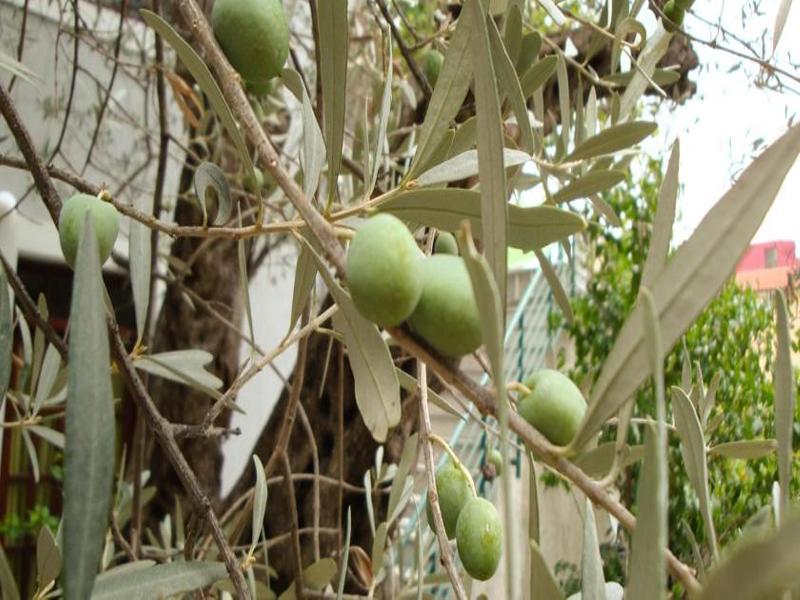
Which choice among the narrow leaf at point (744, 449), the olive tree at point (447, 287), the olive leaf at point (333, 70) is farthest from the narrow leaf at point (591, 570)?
the narrow leaf at point (744, 449)

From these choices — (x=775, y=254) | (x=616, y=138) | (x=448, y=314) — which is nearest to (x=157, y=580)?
(x=448, y=314)

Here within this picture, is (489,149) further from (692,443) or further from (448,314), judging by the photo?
(692,443)

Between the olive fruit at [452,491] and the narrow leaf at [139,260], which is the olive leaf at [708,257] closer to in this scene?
the olive fruit at [452,491]

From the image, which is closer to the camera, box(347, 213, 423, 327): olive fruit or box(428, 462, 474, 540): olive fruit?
box(347, 213, 423, 327): olive fruit

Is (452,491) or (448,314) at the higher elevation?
(448,314)

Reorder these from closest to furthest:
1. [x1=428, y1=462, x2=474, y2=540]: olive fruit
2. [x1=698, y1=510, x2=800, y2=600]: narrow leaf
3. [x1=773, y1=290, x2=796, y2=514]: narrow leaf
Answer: [x1=698, y1=510, x2=800, y2=600]: narrow leaf → [x1=773, y1=290, x2=796, y2=514]: narrow leaf → [x1=428, y1=462, x2=474, y2=540]: olive fruit

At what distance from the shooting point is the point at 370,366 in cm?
39

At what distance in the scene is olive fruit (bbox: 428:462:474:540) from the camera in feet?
1.76

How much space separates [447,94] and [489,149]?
4.8 inches

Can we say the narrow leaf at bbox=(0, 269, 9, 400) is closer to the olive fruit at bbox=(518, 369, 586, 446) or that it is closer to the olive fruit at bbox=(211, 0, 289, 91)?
the olive fruit at bbox=(211, 0, 289, 91)

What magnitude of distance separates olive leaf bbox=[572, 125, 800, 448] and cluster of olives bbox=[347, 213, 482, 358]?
57 millimetres

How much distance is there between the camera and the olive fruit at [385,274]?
0.90 ft

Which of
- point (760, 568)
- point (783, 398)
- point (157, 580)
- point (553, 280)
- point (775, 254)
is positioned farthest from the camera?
point (775, 254)

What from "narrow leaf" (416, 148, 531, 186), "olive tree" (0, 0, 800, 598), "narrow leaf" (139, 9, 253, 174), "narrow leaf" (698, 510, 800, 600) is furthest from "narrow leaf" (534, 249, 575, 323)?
"narrow leaf" (698, 510, 800, 600)
